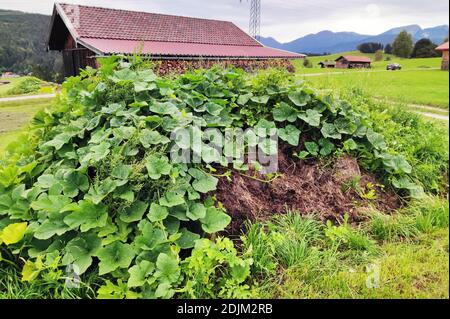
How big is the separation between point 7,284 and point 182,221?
1024mm

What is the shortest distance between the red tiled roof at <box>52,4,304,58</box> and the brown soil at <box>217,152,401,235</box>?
379 inches

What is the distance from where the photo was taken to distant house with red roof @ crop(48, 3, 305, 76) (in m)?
12.1

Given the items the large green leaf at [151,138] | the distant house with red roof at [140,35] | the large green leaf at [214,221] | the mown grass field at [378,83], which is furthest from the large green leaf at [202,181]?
the distant house with red roof at [140,35]

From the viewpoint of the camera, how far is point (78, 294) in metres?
1.78

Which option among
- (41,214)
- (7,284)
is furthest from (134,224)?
(7,284)

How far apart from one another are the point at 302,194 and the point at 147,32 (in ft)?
40.6

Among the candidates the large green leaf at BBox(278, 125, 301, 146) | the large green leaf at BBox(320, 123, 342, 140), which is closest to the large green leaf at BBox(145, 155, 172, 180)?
the large green leaf at BBox(278, 125, 301, 146)

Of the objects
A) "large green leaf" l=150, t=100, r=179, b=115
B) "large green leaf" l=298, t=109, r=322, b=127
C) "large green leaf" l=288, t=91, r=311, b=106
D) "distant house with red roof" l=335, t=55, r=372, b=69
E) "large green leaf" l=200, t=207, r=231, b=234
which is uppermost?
"distant house with red roof" l=335, t=55, r=372, b=69

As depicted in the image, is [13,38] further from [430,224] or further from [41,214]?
[430,224]

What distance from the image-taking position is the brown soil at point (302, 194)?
2.33 m

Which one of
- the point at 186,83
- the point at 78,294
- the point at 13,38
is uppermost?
the point at 13,38

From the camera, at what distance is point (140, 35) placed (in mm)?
12719

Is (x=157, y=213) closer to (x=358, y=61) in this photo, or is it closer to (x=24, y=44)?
(x=358, y=61)

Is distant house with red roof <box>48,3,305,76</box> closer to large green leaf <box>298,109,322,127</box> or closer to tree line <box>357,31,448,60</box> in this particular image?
tree line <box>357,31,448,60</box>
